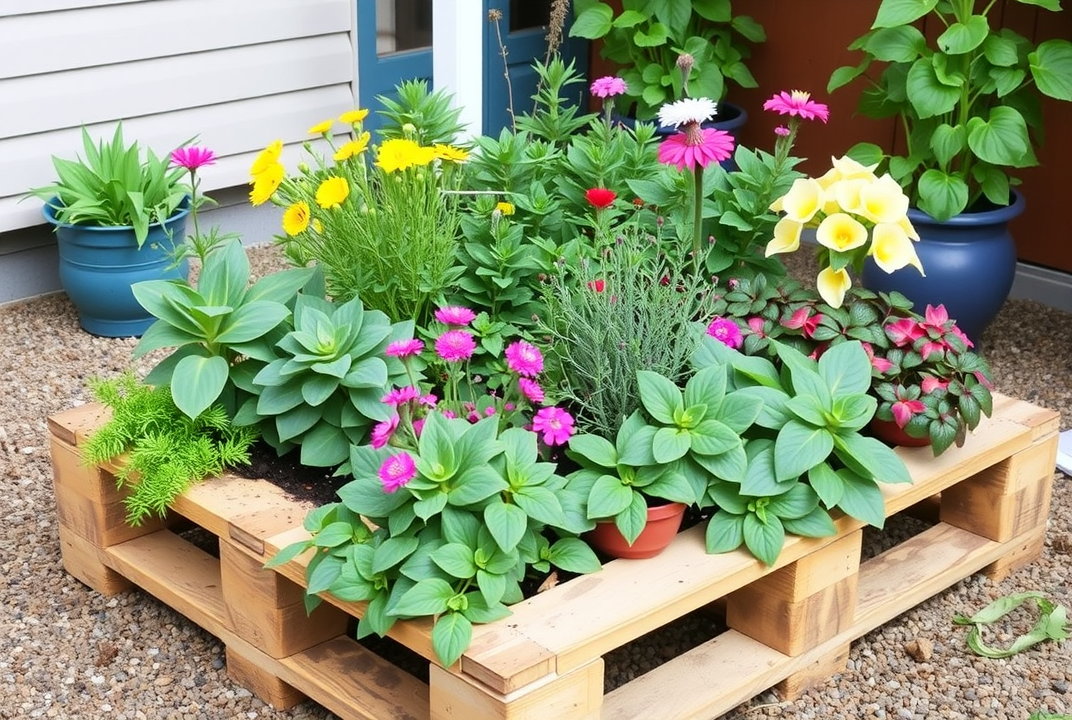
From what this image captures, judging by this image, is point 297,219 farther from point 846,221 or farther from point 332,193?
point 846,221

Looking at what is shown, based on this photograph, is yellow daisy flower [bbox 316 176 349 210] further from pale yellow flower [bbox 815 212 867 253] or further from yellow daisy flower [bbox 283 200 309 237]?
pale yellow flower [bbox 815 212 867 253]

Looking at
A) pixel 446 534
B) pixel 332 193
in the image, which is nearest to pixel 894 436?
pixel 446 534

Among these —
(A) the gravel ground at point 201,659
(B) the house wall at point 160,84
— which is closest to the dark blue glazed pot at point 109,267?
(B) the house wall at point 160,84

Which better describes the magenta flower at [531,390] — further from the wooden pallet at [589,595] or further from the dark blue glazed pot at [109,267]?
the dark blue glazed pot at [109,267]

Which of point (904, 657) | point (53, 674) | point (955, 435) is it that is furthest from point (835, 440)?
point (53, 674)

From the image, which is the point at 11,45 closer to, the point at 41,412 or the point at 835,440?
the point at 41,412

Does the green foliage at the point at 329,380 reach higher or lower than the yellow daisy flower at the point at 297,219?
lower

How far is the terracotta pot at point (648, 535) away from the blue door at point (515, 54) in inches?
122

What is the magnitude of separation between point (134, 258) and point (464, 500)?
7.15 feet

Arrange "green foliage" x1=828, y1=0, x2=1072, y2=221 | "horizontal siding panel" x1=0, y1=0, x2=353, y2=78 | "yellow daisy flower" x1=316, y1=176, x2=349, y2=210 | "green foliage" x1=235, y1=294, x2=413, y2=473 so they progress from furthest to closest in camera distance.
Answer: "horizontal siding panel" x1=0, y1=0, x2=353, y2=78 < "green foliage" x1=828, y1=0, x2=1072, y2=221 < "yellow daisy flower" x1=316, y1=176, x2=349, y2=210 < "green foliage" x1=235, y1=294, x2=413, y2=473

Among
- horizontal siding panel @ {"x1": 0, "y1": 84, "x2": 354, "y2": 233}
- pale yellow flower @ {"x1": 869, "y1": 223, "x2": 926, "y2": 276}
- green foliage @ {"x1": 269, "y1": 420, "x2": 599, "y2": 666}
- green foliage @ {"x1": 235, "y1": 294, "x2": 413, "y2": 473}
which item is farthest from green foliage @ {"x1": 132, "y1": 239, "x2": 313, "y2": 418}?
horizontal siding panel @ {"x1": 0, "y1": 84, "x2": 354, "y2": 233}

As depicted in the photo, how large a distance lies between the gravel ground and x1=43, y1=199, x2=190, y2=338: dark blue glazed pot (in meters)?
0.83

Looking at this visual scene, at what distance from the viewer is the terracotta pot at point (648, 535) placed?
82.0 inches

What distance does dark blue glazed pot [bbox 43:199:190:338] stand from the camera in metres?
3.76
